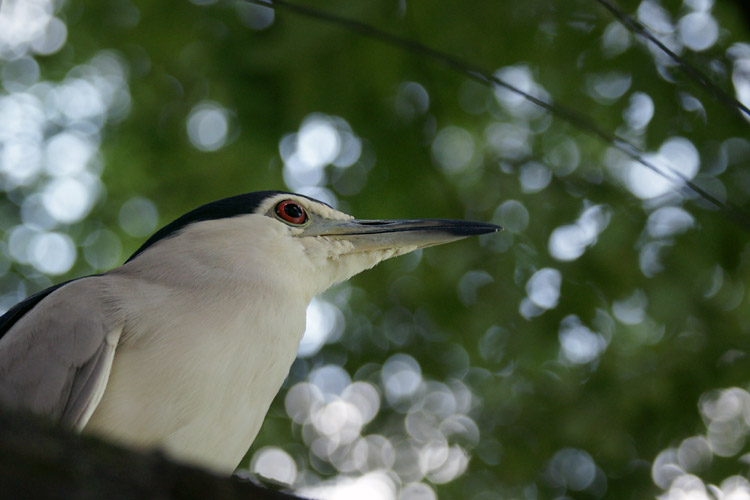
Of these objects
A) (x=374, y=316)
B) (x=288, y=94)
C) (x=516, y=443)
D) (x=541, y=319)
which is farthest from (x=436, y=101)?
(x=516, y=443)

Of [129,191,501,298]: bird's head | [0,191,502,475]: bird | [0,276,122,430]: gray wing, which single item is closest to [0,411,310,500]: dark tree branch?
[0,191,502,475]: bird

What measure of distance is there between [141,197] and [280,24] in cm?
141

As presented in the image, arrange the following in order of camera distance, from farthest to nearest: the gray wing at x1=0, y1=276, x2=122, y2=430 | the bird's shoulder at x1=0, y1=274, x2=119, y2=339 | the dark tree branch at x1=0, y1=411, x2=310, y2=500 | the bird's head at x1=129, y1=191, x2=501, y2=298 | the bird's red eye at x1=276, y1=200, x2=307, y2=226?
the bird's red eye at x1=276, y1=200, x2=307, y2=226 < the bird's head at x1=129, y1=191, x2=501, y2=298 < the bird's shoulder at x1=0, y1=274, x2=119, y2=339 < the gray wing at x1=0, y1=276, x2=122, y2=430 < the dark tree branch at x1=0, y1=411, x2=310, y2=500

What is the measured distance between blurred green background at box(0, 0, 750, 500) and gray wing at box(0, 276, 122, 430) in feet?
4.39

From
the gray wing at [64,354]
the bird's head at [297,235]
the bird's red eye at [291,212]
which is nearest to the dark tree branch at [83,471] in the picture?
the gray wing at [64,354]

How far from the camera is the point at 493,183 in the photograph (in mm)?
3887

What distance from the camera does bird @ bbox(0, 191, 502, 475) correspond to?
5.51 ft

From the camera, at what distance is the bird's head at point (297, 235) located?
2332mm

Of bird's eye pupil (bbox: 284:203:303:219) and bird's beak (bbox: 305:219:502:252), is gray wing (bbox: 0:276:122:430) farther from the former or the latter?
bird's beak (bbox: 305:219:502:252)

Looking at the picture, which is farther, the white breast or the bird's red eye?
the bird's red eye

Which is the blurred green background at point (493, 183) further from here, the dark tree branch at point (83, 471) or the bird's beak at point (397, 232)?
the dark tree branch at point (83, 471)

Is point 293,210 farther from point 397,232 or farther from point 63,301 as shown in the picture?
point 63,301

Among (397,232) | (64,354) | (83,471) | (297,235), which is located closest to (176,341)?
(64,354)

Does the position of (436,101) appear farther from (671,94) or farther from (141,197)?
(141,197)
